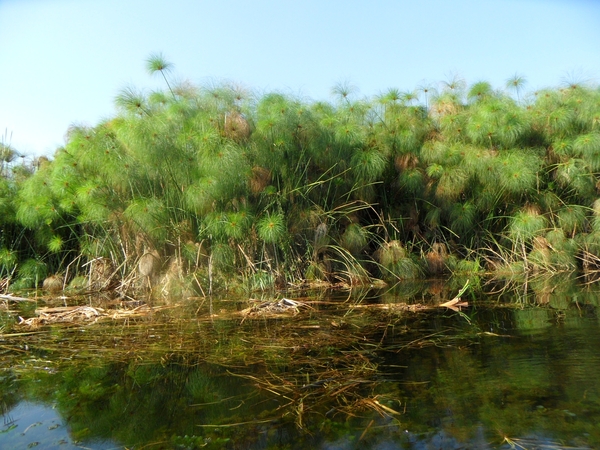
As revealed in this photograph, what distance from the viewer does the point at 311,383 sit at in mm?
2721

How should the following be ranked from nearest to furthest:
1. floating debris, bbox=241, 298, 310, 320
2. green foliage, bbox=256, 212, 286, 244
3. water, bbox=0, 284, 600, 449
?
1. water, bbox=0, 284, 600, 449
2. floating debris, bbox=241, 298, 310, 320
3. green foliage, bbox=256, 212, 286, 244

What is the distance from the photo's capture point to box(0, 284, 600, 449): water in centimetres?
216

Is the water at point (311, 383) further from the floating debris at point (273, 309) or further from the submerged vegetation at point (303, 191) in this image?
the submerged vegetation at point (303, 191)

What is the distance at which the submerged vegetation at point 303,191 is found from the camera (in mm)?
6453

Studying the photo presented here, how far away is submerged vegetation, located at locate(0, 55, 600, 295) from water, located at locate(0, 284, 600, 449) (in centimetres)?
236

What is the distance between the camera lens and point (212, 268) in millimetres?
6688

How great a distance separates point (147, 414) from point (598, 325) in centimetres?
331

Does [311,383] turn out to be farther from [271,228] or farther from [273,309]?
[271,228]

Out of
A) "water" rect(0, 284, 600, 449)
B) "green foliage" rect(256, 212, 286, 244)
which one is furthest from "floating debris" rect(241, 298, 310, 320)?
"green foliage" rect(256, 212, 286, 244)

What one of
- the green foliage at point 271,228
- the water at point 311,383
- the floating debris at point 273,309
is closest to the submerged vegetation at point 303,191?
the green foliage at point 271,228

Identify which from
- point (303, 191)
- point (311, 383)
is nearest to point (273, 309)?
point (311, 383)

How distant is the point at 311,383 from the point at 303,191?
15.5 feet

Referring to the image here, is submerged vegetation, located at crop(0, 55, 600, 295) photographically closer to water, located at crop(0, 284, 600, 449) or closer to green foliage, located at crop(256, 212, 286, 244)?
green foliage, located at crop(256, 212, 286, 244)

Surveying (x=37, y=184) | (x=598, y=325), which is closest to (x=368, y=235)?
(x=598, y=325)
